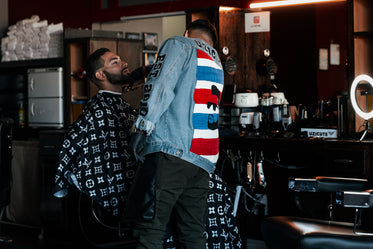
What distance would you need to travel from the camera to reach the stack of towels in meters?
5.71

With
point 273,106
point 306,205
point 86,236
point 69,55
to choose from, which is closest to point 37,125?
point 69,55

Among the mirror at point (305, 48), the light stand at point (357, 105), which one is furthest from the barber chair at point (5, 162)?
the mirror at point (305, 48)

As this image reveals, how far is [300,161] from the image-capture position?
4.23 metres

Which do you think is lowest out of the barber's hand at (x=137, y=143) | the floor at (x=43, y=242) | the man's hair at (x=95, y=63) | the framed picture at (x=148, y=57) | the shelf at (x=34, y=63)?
the floor at (x=43, y=242)

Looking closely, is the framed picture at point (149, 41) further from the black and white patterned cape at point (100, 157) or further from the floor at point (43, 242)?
the black and white patterned cape at point (100, 157)

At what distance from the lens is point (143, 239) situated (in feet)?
8.48

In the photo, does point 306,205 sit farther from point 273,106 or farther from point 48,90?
point 48,90

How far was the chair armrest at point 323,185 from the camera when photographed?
112 inches

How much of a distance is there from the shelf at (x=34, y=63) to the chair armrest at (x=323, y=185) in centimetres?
339

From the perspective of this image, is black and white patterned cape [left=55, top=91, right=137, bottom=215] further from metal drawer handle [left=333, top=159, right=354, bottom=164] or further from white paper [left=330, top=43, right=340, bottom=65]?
white paper [left=330, top=43, right=340, bottom=65]

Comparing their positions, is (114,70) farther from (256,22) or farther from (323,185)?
(256,22)

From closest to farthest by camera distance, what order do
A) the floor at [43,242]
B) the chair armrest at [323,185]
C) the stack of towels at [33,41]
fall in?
the chair armrest at [323,185]
the floor at [43,242]
the stack of towels at [33,41]

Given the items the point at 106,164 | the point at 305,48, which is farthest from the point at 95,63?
the point at 305,48

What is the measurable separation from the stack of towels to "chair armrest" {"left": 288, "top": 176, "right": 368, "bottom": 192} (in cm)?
354
